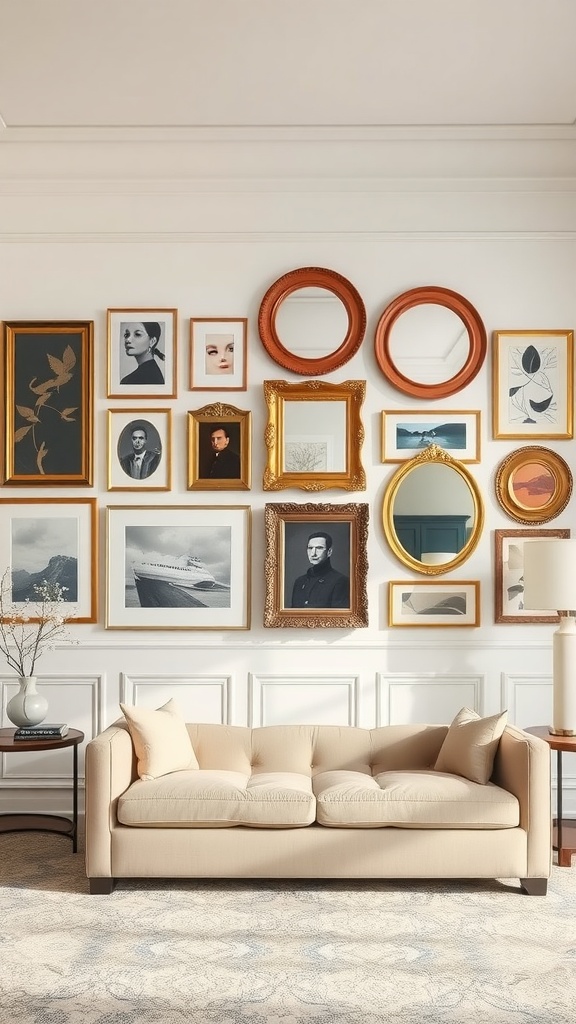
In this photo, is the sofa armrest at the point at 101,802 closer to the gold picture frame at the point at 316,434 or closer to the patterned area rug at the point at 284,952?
the patterned area rug at the point at 284,952

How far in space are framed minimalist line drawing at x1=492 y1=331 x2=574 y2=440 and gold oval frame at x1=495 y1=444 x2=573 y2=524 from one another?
106mm

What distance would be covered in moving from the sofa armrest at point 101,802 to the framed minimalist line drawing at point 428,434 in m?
2.25

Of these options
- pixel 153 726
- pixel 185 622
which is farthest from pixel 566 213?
pixel 153 726

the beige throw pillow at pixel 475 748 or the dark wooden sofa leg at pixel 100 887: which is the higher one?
the beige throw pillow at pixel 475 748

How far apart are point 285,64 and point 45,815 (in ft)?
13.1

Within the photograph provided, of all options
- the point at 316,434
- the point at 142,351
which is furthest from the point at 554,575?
the point at 142,351

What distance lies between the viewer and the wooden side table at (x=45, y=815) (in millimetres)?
4352

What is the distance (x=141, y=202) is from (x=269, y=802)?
335 cm

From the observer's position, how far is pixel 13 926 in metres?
3.43

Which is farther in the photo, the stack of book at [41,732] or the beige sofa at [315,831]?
the stack of book at [41,732]

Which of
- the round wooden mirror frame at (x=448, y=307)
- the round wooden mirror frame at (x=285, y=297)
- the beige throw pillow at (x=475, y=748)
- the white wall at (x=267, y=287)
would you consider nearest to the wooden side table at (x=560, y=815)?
the beige throw pillow at (x=475, y=748)

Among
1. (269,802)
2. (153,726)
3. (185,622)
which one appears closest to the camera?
(269,802)

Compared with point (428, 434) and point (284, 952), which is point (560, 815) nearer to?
point (284, 952)

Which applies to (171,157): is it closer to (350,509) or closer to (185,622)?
(350,509)
